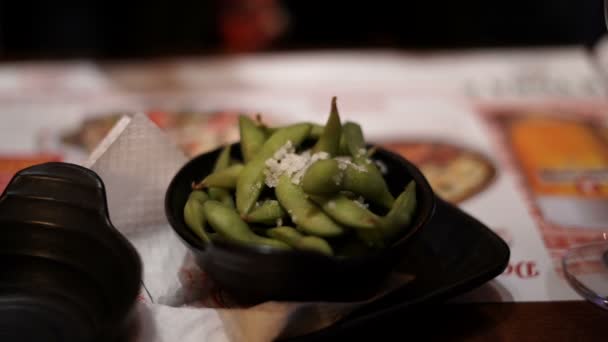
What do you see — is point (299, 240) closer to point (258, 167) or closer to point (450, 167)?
point (258, 167)

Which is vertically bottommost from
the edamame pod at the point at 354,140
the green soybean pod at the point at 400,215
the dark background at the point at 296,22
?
the dark background at the point at 296,22

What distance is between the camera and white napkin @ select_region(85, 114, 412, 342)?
586mm

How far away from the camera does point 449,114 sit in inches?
47.9

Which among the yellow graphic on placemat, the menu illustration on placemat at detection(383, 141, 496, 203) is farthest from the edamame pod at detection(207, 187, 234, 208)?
the yellow graphic on placemat

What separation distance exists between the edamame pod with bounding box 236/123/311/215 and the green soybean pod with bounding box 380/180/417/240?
0.15 meters

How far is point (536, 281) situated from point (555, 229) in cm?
15

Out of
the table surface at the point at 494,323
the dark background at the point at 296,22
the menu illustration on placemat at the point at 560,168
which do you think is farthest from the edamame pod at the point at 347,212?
the dark background at the point at 296,22

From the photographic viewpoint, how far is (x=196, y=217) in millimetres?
631

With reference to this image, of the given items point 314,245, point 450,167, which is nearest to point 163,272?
point 314,245

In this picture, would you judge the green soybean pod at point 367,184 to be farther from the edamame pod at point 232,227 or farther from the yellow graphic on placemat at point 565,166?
the yellow graphic on placemat at point 565,166

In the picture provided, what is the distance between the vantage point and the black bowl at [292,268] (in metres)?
0.54

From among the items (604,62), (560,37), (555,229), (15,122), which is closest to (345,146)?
(555,229)

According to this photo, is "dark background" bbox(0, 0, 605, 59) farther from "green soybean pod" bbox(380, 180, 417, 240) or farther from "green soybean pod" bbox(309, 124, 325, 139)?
"green soybean pod" bbox(380, 180, 417, 240)

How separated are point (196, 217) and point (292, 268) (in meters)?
0.14
